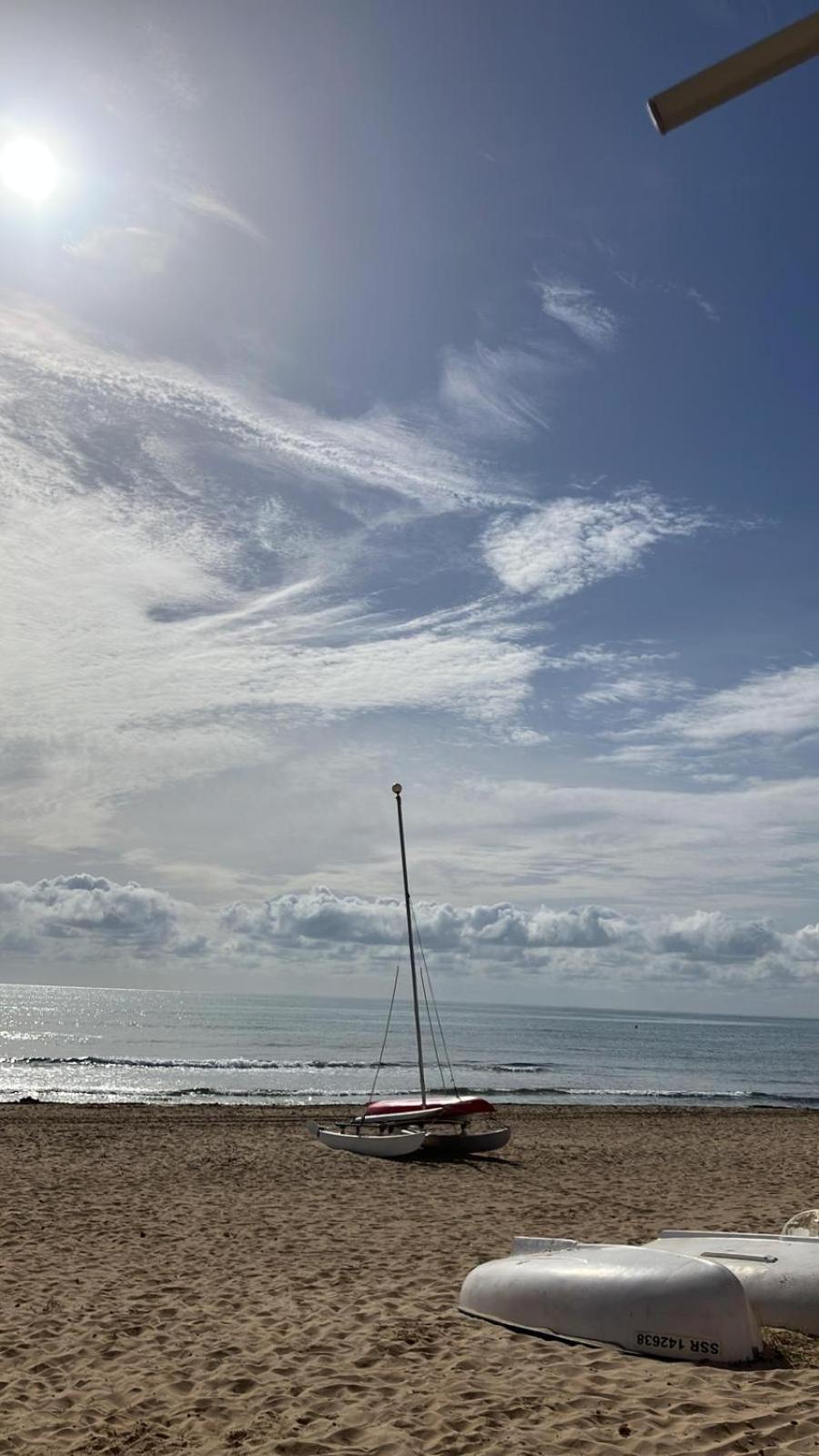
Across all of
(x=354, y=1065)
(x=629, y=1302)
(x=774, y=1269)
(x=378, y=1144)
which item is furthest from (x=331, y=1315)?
(x=354, y=1065)

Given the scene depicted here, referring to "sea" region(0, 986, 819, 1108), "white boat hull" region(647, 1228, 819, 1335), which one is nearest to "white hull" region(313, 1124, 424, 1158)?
"white boat hull" region(647, 1228, 819, 1335)

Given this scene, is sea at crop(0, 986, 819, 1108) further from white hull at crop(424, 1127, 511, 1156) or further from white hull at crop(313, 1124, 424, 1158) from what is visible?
white hull at crop(424, 1127, 511, 1156)

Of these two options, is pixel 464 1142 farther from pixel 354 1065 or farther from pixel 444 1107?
pixel 354 1065

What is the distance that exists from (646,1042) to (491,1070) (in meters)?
46.3

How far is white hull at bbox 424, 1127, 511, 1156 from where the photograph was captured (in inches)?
763

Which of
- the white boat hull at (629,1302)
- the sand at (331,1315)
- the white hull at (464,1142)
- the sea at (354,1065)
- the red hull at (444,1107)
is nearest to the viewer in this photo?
the sand at (331,1315)

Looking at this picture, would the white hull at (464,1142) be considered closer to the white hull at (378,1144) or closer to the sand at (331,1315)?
the white hull at (378,1144)

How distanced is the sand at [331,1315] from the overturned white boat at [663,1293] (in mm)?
218

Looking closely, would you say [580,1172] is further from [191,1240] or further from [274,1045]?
[274,1045]

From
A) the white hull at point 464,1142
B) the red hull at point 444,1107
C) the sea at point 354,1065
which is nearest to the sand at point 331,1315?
the white hull at point 464,1142

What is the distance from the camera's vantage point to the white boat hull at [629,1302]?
22.9ft

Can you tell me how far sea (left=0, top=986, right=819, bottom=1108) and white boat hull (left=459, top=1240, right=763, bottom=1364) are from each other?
1105 inches

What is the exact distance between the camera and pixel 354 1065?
176 ft

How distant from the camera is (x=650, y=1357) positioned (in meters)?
7.03
